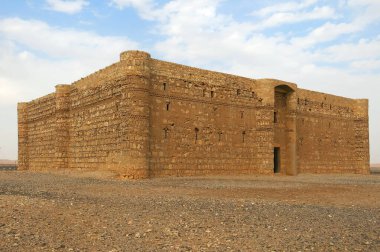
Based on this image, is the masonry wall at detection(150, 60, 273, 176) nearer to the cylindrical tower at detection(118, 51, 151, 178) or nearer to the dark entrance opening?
the cylindrical tower at detection(118, 51, 151, 178)

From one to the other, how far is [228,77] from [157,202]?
640 inches

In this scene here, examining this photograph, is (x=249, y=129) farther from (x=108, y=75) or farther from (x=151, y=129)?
(x=108, y=75)

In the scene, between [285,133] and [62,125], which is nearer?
[62,125]

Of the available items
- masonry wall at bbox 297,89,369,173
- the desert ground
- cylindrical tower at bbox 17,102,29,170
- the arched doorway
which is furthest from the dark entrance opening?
cylindrical tower at bbox 17,102,29,170

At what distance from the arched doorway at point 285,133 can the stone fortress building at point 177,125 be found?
7 centimetres

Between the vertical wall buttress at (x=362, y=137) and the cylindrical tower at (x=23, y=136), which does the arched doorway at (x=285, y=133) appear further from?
the cylindrical tower at (x=23, y=136)

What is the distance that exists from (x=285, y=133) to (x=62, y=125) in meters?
15.7

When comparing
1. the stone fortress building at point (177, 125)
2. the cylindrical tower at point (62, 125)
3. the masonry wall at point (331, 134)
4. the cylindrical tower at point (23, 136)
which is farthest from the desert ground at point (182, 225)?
the cylindrical tower at point (23, 136)

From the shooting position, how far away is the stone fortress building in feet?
68.9

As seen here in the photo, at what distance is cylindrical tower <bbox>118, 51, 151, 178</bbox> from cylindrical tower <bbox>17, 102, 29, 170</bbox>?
50.3 ft

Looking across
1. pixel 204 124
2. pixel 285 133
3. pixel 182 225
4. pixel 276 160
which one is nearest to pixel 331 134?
pixel 285 133

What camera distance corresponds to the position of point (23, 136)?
32.9 m

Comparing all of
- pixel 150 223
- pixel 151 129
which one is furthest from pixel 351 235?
pixel 151 129

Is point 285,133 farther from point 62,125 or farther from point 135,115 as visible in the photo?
point 62,125
